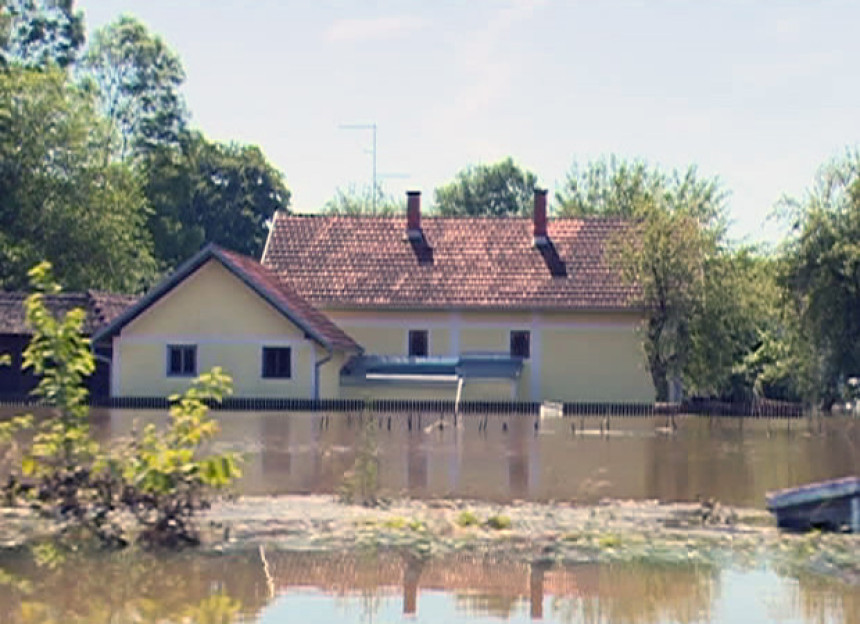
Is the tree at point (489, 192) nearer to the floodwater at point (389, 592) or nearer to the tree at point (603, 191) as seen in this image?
the tree at point (603, 191)

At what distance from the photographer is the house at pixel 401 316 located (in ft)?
125

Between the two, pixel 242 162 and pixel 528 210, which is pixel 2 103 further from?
pixel 528 210

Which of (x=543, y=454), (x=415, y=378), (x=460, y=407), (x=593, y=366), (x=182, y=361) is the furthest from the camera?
(x=593, y=366)

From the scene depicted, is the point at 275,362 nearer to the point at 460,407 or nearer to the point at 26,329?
the point at 460,407

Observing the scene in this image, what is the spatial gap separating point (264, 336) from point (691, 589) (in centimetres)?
2690

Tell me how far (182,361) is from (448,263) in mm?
9057

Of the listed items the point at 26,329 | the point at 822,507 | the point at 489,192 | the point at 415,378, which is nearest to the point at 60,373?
the point at 822,507

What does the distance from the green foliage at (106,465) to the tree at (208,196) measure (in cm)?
5312

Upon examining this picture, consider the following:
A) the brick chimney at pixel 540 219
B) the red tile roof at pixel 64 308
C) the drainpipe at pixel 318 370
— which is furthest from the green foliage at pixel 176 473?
the brick chimney at pixel 540 219

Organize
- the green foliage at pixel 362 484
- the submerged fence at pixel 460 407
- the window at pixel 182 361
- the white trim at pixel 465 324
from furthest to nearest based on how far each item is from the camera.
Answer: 1. the white trim at pixel 465 324
2. the window at pixel 182 361
3. the submerged fence at pixel 460 407
4. the green foliage at pixel 362 484

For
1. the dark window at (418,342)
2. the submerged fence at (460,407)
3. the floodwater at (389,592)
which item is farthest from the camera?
the dark window at (418,342)

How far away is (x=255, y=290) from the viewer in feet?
123

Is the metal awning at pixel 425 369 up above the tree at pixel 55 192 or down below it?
below

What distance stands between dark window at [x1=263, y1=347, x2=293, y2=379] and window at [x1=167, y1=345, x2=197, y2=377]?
2.05 metres
